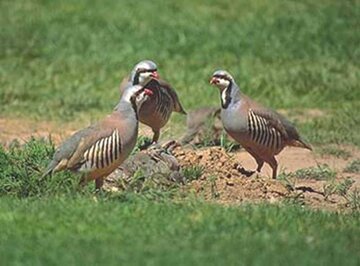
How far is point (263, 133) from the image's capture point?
11.9 metres

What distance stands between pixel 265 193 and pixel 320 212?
1071 millimetres

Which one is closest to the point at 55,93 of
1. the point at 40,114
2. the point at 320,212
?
the point at 40,114

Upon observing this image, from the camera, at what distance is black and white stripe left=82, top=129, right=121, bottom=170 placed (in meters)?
10.2

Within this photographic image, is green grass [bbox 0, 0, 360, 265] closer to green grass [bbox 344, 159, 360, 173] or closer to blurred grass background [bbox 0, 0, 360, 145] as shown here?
blurred grass background [bbox 0, 0, 360, 145]

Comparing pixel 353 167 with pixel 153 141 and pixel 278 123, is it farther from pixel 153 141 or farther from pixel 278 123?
pixel 153 141

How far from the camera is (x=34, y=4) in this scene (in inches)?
856

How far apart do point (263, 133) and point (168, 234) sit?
3.20 metres

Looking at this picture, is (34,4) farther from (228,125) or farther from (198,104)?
(228,125)

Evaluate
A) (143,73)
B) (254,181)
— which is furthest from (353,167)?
(143,73)

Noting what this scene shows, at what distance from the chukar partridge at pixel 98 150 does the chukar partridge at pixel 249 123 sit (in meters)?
1.51

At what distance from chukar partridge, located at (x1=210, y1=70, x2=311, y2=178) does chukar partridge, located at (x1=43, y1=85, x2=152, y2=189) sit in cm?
151

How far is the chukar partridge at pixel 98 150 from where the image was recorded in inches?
402

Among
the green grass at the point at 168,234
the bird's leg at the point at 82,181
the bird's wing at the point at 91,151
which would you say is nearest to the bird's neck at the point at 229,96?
the bird's wing at the point at 91,151

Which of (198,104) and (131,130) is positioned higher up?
(131,130)
